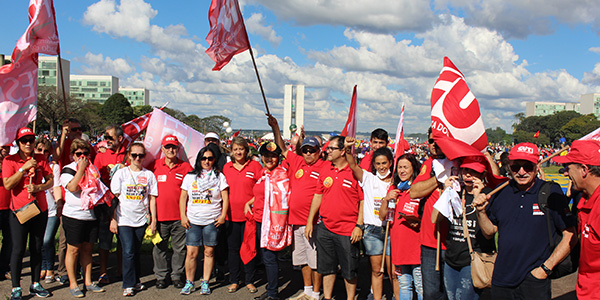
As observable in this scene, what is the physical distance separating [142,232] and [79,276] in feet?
4.71

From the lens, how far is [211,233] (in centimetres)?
579

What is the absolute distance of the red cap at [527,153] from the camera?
10.6 ft

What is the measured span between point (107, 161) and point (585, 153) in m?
5.77

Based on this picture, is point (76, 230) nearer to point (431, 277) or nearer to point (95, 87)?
point (431, 277)

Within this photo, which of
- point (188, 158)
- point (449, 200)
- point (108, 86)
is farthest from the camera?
point (108, 86)

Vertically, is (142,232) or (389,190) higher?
(389,190)

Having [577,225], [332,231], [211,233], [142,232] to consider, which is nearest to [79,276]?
[142,232]

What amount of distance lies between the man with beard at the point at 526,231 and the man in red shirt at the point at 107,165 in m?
4.82

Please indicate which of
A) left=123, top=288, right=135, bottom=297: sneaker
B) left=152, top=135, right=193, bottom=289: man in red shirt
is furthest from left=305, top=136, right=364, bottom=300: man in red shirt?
left=123, top=288, right=135, bottom=297: sneaker

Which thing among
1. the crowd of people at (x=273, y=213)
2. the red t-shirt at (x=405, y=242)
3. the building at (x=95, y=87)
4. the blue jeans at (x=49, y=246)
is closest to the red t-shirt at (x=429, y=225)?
the crowd of people at (x=273, y=213)

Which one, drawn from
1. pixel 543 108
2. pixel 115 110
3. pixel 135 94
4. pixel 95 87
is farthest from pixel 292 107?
pixel 543 108

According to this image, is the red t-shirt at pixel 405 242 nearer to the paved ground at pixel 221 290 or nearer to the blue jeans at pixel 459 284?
the blue jeans at pixel 459 284

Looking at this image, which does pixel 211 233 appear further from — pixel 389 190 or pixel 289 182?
pixel 389 190

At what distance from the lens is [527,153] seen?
10.7 ft
